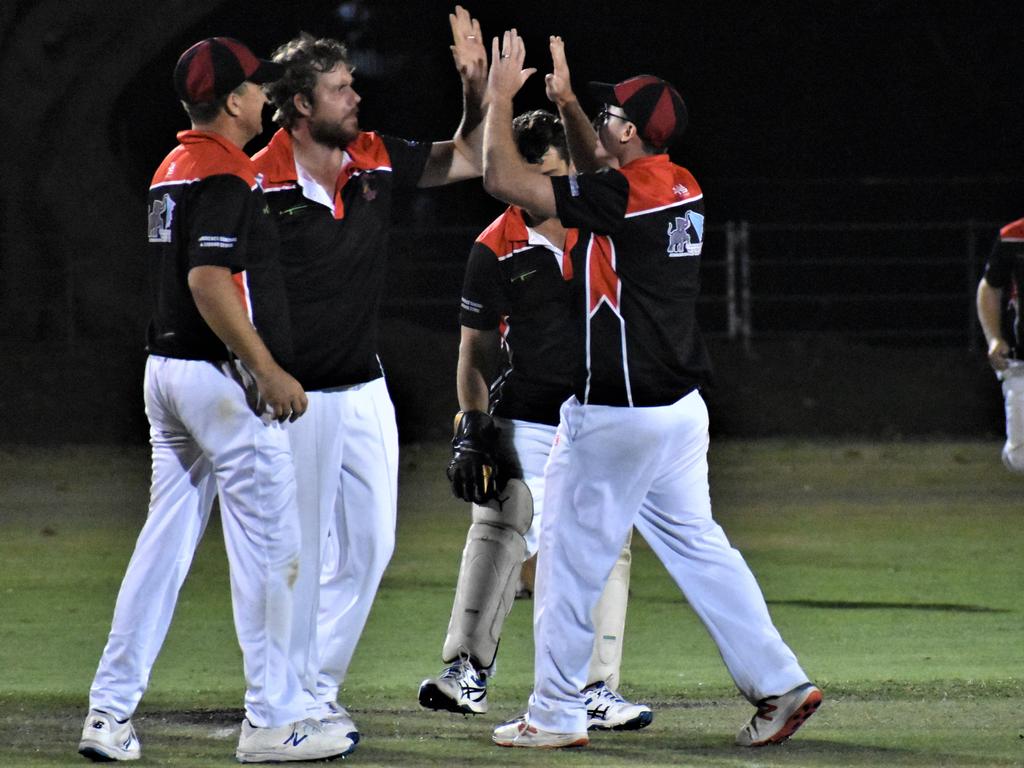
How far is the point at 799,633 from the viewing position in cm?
888

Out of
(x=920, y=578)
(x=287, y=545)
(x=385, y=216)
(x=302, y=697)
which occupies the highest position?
(x=385, y=216)

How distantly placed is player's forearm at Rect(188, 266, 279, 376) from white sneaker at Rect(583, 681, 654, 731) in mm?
1714

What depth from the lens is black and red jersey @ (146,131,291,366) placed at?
19.6 ft

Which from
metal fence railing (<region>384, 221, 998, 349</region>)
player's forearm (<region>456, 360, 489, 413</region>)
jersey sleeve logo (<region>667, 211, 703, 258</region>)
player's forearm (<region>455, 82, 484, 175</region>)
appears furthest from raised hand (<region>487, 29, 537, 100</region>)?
metal fence railing (<region>384, 221, 998, 349</region>)

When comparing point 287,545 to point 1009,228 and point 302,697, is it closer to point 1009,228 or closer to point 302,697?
point 302,697

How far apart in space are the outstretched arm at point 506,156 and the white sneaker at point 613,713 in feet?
5.40

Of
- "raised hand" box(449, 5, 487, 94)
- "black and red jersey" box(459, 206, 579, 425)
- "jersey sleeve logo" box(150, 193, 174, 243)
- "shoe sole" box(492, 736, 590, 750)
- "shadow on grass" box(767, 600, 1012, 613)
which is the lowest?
"shadow on grass" box(767, 600, 1012, 613)

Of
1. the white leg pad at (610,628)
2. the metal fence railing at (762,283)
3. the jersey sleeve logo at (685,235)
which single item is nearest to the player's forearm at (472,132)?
the jersey sleeve logo at (685,235)

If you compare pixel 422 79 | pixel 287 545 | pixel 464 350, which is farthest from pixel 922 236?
pixel 287 545

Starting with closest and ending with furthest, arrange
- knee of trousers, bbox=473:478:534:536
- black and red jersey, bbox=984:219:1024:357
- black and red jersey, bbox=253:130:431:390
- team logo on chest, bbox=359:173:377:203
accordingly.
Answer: black and red jersey, bbox=253:130:431:390 < team logo on chest, bbox=359:173:377:203 < knee of trousers, bbox=473:478:534:536 < black and red jersey, bbox=984:219:1024:357

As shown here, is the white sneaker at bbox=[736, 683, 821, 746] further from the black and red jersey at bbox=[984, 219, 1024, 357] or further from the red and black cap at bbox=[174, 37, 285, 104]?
the black and red jersey at bbox=[984, 219, 1024, 357]

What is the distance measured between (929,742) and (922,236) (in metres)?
17.8

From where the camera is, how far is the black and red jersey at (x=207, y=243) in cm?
597

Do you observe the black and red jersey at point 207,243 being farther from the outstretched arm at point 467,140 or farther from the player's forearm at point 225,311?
the outstretched arm at point 467,140
